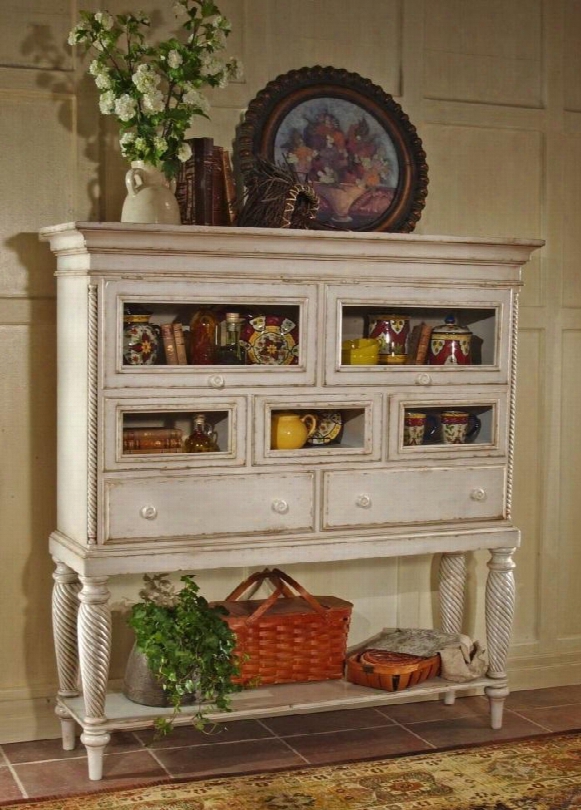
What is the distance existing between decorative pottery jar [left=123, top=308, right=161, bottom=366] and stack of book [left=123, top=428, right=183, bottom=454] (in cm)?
20

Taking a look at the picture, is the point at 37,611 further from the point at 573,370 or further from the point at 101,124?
Result: the point at 573,370

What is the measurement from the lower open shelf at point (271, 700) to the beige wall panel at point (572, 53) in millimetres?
2156

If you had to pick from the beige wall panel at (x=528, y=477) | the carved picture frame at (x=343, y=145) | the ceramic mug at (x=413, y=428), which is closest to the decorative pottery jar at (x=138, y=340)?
the carved picture frame at (x=343, y=145)

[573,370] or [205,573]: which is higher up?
[573,370]

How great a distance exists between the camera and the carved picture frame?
13.2ft

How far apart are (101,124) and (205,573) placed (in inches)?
59.4

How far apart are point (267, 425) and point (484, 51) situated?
1709mm

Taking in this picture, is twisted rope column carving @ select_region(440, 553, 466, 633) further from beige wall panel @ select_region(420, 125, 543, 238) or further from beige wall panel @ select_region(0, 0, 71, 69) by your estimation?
beige wall panel @ select_region(0, 0, 71, 69)

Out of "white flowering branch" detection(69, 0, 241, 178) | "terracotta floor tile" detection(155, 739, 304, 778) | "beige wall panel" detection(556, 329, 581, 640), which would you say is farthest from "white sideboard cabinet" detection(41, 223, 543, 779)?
"beige wall panel" detection(556, 329, 581, 640)

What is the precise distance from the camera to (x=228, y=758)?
150 inches

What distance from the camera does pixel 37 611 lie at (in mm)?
3961

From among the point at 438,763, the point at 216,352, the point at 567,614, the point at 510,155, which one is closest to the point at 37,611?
the point at 216,352

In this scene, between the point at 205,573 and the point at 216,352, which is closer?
the point at 216,352

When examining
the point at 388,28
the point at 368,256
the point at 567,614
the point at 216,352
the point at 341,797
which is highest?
the point at 388,28
